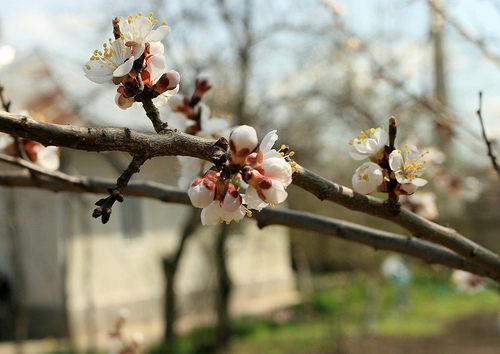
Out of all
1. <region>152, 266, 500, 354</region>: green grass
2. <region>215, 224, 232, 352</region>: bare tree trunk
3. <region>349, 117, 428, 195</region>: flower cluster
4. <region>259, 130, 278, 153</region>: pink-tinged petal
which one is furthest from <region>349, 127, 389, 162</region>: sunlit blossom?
<region>215, 224, 232, 352</region>: bare tree trunk

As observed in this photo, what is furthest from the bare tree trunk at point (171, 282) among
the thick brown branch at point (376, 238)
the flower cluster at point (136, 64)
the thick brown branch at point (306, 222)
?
the flower cluster at point (136, 64)

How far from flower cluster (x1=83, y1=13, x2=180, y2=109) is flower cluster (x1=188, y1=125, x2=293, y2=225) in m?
0.22

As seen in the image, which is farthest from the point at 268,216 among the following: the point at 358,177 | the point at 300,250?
the point at 300,250

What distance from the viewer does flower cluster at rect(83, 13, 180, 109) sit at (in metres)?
0.98

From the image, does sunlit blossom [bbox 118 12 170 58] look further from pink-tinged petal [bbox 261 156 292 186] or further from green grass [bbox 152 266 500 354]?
green grass [bbox 152 266 500 354]

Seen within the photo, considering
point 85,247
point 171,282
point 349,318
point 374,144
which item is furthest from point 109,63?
point 349,318

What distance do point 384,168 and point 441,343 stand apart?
24.2 feet

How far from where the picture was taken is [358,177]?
1.08 meters

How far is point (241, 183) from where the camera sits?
0.85 meters

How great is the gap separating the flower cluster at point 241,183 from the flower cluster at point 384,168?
25cm

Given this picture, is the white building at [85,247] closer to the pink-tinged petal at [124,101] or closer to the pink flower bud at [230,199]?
the pink-tinged petal at [124,101]

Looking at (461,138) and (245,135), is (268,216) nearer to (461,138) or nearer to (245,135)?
(245,135)

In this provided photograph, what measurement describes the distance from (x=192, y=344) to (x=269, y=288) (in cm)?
480

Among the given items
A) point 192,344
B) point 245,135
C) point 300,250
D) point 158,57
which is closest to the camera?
point 245,135
